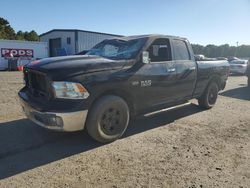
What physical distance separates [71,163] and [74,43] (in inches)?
1142

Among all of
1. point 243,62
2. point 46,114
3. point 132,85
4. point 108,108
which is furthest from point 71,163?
Answer: point 243,62

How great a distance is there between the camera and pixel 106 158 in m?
4.36

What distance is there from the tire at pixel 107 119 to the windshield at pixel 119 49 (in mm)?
964

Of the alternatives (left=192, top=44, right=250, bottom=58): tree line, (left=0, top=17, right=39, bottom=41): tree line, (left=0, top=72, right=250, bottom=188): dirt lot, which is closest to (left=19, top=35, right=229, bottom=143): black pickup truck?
(left=0, top=72, right=250, bottom=188): dirt lot

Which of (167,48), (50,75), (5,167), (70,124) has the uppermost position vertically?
(167,48)

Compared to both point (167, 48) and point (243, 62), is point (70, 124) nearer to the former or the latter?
point (167, 48)

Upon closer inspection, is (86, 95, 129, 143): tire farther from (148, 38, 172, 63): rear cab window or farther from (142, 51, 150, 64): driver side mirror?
(148, 38, 172, 63): rear cab window

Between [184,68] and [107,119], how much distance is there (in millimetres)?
2493

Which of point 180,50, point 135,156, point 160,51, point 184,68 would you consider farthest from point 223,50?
point 135,156

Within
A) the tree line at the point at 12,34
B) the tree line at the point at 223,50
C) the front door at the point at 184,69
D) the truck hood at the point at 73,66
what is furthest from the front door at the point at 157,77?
the tree line at the point at 223,50

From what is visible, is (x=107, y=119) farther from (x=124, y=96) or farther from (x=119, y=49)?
(x=119, y=49)

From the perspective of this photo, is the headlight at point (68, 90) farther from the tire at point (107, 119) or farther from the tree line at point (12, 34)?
the tree line at point (12, 34)

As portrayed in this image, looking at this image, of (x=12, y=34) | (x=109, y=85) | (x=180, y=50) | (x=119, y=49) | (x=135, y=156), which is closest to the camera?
(x=135, y=156)

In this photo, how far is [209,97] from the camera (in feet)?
26.3
